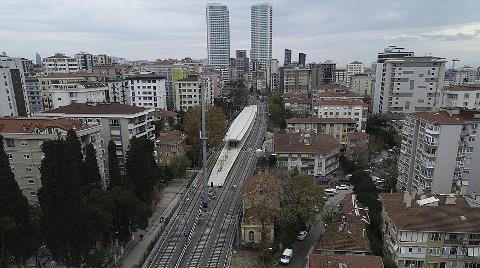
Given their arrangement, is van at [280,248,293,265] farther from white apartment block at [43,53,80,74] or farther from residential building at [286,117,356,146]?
white apartment block at [43,53,80,74]

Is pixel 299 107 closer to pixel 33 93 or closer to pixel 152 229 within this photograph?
pixel 33 93

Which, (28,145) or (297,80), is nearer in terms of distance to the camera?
(28,145)

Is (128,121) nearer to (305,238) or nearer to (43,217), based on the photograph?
(43,217)

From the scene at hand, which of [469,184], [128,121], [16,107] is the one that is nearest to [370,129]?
[469,184]

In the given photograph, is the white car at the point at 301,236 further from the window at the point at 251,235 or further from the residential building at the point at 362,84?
the residential building at the point at 362,84

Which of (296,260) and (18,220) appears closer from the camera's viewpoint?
(18,220)

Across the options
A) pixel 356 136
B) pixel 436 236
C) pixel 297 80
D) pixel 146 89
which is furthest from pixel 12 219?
pixel 297 80
